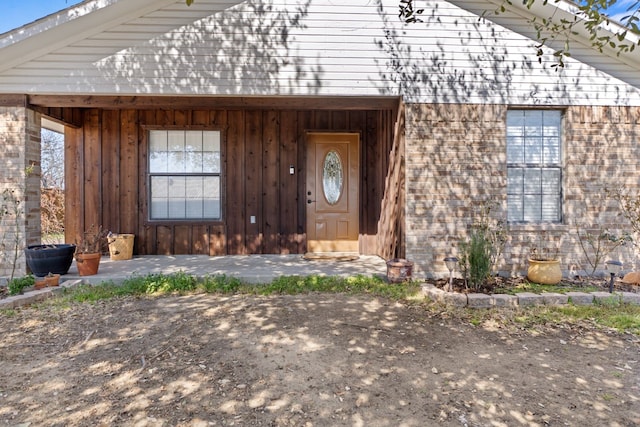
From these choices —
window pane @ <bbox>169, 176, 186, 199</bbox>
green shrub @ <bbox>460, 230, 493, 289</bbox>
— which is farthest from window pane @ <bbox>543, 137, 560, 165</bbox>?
window pane @ <bbox>169, 176, 186, 199</bbox>

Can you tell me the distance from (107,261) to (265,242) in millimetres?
2633

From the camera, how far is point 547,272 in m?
4.62

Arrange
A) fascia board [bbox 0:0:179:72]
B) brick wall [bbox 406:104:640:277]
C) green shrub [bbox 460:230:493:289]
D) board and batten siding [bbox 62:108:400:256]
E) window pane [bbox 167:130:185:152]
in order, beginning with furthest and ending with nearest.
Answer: window pane [bbox 167:130:185:152]
board and batten siding [bbox 62:108:400:256]
brick wall [bbox 406:104:640:277]
fascia board [bbox 0:0:179:72]
green shrub [bbox 460:230:493:289]

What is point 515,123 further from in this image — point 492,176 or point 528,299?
point 528,299

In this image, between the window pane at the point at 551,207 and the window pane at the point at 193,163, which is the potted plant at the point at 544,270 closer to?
the window pane at the point at 551,207

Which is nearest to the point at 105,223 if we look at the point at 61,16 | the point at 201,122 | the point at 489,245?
the point at 201,122

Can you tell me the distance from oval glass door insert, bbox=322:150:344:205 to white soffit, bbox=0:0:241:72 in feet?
9.96

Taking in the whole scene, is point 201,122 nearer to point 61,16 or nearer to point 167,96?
point 167,96

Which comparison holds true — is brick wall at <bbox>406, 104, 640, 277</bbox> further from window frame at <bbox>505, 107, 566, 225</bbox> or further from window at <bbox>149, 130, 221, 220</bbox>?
window at <bbox>149, 130, 221, 220</bbox>

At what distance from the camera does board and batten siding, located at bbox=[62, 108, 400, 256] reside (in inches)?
255

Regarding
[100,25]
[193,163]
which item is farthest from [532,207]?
[100,25]

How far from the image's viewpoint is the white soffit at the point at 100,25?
4.31 meters

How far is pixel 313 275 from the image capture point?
4945 millimetres

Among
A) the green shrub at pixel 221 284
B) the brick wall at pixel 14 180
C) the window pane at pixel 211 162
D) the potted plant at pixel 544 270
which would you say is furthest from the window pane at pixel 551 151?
the brick wall at pixel 14 180
